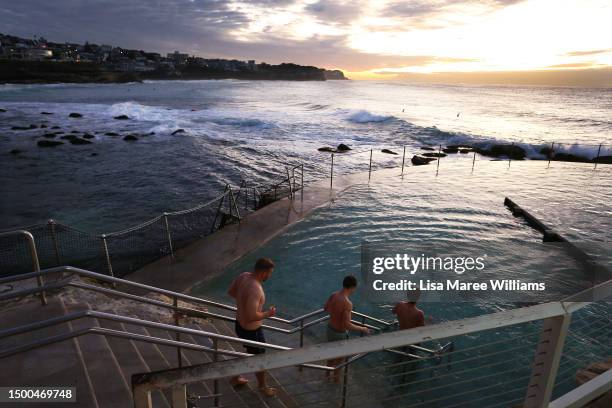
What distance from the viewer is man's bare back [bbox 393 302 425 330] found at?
651cm

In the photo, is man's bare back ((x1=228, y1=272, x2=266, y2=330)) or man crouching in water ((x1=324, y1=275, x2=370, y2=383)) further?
man crouching in water ((x1=324, y1=275, x2=370, y2=383))

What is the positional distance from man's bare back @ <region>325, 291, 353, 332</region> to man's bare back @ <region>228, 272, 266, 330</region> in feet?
4.34

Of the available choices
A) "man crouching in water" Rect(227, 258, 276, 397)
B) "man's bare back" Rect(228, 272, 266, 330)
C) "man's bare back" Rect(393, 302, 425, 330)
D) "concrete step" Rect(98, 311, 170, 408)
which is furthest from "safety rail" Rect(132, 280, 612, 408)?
"man's bare back" Rect(393, 302, 425, 330)

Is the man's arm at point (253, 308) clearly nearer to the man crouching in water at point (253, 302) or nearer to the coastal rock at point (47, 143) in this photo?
the man crouching in water at point (253, 302)

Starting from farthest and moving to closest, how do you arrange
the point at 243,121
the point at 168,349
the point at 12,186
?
the point at 243,121 < the point at 12,186 < the point at 168,349

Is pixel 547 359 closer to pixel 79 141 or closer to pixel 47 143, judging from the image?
pixel 47 143

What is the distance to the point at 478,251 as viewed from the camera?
12227 millimetres

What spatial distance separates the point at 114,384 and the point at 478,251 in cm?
1108

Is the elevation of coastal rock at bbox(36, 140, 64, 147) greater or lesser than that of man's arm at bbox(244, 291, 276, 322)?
lesser

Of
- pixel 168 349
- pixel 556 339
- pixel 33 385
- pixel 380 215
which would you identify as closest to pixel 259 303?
pixel 168 349

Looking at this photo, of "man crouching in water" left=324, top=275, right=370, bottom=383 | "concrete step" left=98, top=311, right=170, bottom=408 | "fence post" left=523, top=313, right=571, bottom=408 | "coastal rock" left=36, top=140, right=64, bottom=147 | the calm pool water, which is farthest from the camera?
"coastal rock" left=36, top=140, right=64, bottom=147

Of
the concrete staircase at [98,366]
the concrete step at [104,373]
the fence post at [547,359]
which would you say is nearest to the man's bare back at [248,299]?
the concrete staircase at [98,366]

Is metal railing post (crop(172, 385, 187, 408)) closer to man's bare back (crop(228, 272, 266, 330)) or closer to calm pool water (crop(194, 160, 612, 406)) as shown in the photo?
man's bare back (crop(228, 272, 266, 330))

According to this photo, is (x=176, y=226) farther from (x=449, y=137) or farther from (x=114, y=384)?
(x=449, y=137)
